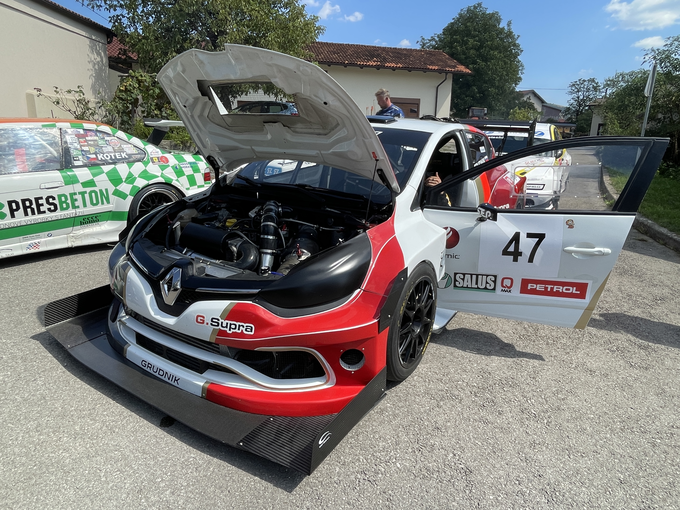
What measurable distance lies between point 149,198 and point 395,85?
68.4ft

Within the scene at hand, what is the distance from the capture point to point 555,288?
3328 millimetres

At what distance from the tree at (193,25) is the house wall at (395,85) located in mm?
8171


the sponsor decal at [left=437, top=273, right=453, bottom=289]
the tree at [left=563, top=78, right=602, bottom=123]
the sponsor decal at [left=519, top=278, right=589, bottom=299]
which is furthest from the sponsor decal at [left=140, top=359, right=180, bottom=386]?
the tree at [left=563, top=78, right=602, bottom=123]

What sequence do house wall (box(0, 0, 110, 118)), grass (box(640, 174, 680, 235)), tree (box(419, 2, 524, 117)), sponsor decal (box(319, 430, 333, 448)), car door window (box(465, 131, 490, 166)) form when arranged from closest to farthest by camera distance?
sponsor decal (box(319, 430, 333, 448)) → car door window (box(465, 131, 490, 166)) → grass (box(640, 174, 680, 235)) → house wall (box(0, 0, 110, 118)) → tree (box(419, 2, 524, 117))

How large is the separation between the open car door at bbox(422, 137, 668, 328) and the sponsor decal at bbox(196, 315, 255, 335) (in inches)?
66.5

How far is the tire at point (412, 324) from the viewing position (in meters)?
2.72

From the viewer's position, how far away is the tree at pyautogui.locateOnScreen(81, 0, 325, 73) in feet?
48.3

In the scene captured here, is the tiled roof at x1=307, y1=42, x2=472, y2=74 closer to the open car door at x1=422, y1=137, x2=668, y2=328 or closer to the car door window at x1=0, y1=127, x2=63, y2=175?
the car door window at x1=0, y1=127, x2=63, y2=175

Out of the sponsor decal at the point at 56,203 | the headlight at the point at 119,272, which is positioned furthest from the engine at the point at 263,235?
the sponsor decal at the point at 56,203

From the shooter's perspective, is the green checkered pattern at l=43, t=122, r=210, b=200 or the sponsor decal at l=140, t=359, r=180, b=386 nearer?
A: the sponsor decal at l=140, t=359, r=180, b=386

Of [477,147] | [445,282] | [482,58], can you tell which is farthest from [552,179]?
[482,58]

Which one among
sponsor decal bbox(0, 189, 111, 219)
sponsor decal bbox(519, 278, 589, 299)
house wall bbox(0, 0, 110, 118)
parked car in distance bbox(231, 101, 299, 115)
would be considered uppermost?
house wall bbox(0, 0, 110, 118)

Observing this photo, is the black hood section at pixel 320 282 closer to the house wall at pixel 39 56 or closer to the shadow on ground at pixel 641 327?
the shadow on ground at pixel 641 327

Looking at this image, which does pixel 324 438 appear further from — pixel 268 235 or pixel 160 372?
pixel 268 235
